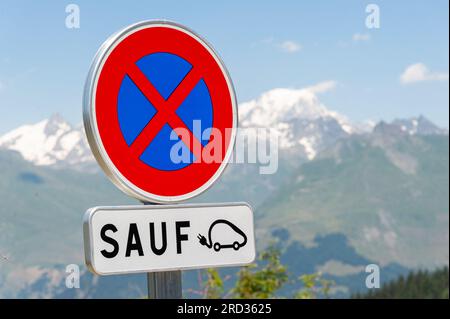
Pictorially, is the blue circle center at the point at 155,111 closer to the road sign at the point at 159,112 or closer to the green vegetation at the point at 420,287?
the road sign at the point at 159,112

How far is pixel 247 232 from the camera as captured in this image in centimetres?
383

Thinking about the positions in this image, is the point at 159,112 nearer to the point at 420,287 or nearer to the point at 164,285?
the point at 164,285

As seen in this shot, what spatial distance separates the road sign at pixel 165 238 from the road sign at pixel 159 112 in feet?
0.29

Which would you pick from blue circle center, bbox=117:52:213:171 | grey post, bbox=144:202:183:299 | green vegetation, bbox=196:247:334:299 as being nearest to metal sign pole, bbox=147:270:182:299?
grey post, bbox=144:202:183:299

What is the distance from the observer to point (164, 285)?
351cm

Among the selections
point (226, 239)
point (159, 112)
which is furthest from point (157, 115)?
point (226, 239)

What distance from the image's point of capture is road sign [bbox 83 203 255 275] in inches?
137

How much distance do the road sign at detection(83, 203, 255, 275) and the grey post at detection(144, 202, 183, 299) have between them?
0.03m

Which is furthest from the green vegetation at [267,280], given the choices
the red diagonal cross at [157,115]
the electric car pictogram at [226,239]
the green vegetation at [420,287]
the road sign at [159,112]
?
the green vegetation at [420,287]

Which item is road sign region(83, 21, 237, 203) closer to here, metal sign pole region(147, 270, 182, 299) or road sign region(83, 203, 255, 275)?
road sign region(83, 203, 255, 275)

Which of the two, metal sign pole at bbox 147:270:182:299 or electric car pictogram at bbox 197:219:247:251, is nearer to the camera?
metal sign pole at bbox 147:270:182:299

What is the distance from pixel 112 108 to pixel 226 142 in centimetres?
54
